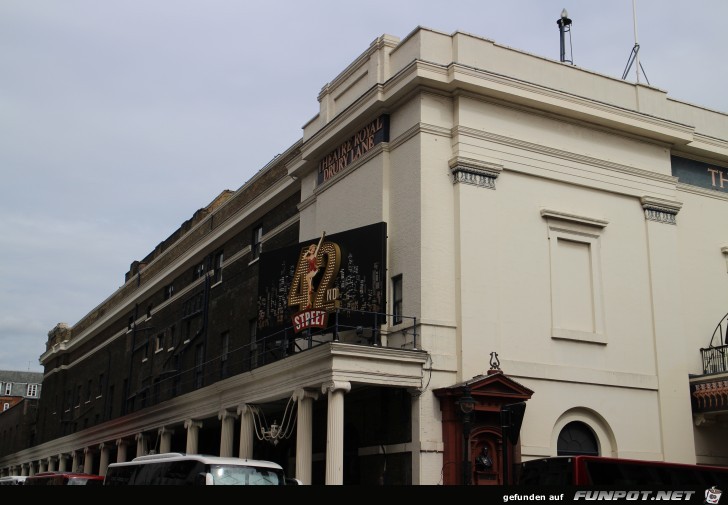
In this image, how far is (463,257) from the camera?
2397 cm

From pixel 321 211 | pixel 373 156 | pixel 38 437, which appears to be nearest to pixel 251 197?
pixel 321 211

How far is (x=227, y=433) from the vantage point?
26797 millimetres

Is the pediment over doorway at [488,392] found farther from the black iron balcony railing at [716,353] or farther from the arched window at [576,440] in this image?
the black iron balcony railing at [716,353]

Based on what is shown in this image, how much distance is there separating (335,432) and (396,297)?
5.04 meters

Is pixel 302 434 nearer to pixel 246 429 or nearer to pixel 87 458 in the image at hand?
pixel 246 429

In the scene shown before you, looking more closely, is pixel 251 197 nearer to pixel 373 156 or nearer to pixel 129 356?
pixel 373 156

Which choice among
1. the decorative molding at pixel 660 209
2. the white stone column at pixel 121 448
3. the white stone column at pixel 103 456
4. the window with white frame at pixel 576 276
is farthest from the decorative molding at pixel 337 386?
the white stone column at pixel 103 456

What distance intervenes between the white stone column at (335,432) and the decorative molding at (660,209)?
12.1 metres

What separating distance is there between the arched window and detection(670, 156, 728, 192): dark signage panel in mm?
9561

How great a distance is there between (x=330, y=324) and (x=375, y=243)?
9.51ft

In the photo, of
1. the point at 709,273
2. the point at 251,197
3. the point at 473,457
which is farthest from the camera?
the point at 251,197

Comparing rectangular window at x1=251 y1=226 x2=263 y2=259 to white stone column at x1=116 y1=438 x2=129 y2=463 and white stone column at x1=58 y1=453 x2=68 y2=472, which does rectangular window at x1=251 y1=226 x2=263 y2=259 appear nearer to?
white stone column at x1=116 y1=438 x2=129 y2=463

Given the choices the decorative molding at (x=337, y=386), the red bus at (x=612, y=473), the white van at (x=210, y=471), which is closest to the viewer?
the red bus at (x=612, y=473)

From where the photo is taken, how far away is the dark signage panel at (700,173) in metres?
29.3
